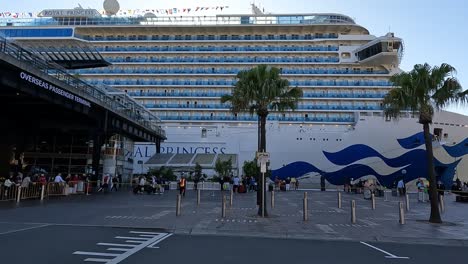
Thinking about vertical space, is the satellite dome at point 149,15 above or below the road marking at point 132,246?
above

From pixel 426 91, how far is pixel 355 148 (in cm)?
3073

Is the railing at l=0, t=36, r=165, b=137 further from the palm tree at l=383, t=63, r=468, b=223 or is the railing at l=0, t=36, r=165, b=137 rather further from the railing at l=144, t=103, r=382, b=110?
the palm tree at l=383, t=63, r=468, b=223

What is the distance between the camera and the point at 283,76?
179 ft

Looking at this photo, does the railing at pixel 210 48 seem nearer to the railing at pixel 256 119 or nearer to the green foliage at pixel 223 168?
the railing at pixel 256 119

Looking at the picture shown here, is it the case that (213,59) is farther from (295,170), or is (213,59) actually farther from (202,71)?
(295,170)

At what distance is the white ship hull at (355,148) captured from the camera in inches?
1746

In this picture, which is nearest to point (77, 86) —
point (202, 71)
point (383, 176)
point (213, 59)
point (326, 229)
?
point (326, 229)

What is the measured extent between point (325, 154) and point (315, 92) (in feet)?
34.4

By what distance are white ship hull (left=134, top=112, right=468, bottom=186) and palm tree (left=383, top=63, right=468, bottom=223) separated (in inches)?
1184

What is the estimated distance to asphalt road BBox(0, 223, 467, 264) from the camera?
24.9ft

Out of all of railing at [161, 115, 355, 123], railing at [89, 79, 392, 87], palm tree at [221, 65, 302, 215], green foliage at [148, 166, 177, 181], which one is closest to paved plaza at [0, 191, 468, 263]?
palm tree at [221, 65, 302, 215]

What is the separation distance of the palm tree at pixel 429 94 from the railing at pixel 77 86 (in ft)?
57.7

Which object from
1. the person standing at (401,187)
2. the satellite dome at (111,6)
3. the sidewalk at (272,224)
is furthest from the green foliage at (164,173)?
the satellite dome at (111,6)

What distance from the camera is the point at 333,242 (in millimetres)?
10711
